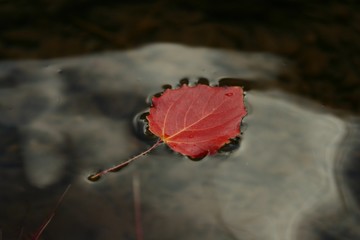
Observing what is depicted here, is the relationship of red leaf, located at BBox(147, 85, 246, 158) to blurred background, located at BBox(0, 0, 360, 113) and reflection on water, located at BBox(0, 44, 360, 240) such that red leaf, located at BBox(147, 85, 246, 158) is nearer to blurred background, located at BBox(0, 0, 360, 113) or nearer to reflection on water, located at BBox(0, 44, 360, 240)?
reflection on water, located at BBox(0, 44, 360, 240)

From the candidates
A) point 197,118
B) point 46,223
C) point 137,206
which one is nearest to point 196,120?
point 197,118

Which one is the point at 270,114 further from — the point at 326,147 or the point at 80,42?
the point at 80,42

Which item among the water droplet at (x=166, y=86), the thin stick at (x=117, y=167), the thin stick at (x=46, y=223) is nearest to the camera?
the thin stick at (x=46, y=223)

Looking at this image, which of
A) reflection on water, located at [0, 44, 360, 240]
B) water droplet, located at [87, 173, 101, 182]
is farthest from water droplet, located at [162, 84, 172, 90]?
water droplet, located at [87, 173, 101, 182]

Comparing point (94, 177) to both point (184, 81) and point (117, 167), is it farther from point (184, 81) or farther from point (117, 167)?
point (184, 81)

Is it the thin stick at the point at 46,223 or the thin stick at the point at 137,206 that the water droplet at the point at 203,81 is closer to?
the thin stick at the point at 137,206

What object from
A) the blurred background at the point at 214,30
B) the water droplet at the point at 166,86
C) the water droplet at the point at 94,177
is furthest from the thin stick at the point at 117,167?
the blurred background at the point at 214,30

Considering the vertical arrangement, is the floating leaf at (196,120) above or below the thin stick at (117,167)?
above
